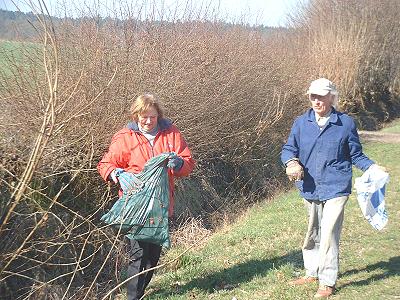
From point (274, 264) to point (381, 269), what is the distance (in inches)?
44.8

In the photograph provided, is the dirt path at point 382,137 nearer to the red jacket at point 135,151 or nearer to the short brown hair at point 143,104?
the red jacket at point 135,151

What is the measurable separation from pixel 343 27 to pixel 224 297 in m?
19.1

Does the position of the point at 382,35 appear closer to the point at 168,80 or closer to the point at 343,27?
the point at 343,27

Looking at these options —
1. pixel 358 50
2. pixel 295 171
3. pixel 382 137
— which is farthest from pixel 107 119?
pixel 358 50

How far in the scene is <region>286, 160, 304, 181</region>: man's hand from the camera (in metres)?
4.60

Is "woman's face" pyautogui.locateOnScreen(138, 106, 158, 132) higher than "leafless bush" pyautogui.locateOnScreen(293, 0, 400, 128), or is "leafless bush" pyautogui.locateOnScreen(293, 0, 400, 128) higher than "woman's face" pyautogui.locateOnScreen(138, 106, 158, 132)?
"woman's face" pyautogui.locateOnScreen(138, 106, 158, 132)

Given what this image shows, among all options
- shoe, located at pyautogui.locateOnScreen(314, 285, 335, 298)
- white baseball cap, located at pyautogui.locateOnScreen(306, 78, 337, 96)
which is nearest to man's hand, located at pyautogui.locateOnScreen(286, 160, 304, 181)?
white baseball cap, located at pyautogui.locateOnScreen(306, 78, 337, 96)

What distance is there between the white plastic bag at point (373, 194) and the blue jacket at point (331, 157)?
0.32 feet

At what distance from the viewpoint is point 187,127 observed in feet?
29.8

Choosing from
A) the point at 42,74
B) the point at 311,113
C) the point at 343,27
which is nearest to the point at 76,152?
the point at 42,74

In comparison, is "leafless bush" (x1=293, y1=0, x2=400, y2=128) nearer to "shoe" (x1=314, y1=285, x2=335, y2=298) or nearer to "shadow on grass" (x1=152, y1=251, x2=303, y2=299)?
"shadow on grass" (x1=152, y1=251, x2=303, y2=299)

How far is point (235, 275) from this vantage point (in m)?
5.67

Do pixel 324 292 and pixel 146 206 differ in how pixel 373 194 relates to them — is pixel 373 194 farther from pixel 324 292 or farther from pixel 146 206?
pixel 146 206

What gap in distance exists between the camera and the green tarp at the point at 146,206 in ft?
14.7
